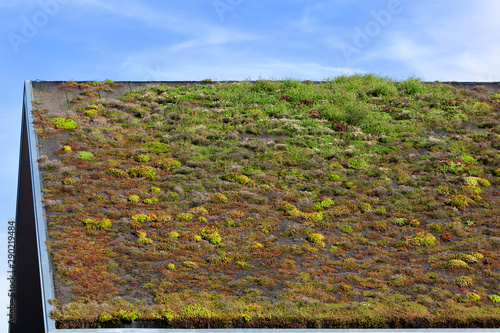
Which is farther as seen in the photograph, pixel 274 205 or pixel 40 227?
pixel 274 205

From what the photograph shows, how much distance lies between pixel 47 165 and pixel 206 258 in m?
10.2

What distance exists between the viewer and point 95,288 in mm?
20094

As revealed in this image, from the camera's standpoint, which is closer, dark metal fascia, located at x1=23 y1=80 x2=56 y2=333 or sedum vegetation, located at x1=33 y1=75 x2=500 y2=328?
dark metal fascia, located at x1=23 y1=80 x2=56 y2=333

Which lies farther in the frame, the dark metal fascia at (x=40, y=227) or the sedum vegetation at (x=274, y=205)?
the sedum vegetation at (x=274, y=205)

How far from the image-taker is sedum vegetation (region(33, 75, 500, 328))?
20000 millimetres

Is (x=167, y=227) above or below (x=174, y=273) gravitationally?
→ above

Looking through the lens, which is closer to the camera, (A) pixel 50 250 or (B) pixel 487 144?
(A) pixel 50 250

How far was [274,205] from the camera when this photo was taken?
86.6ft

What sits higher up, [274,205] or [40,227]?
[274,205]

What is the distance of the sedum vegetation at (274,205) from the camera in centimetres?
2000

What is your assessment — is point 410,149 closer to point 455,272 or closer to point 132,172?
point 455,272

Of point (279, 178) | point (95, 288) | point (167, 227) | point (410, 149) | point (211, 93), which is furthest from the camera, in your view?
point (211, 93)

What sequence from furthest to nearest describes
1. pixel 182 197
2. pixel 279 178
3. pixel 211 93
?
pixel 211 93
pixel 279 178
pixel 182 197

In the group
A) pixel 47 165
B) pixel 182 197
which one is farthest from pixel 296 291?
pixel 47 165
